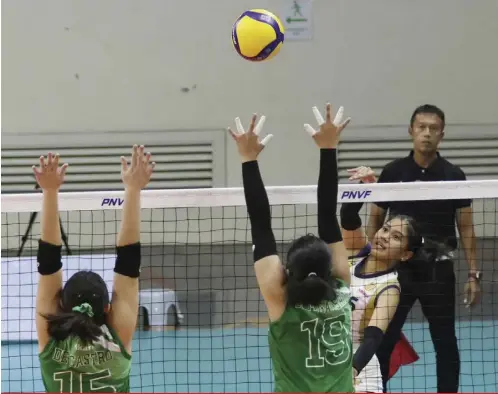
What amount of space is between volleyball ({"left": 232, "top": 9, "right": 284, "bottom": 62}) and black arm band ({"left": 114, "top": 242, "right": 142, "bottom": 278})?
165 centimetres

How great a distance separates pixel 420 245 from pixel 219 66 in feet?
16.2

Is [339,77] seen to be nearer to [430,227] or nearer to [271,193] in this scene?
[430,227]

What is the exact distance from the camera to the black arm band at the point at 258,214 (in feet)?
9.81

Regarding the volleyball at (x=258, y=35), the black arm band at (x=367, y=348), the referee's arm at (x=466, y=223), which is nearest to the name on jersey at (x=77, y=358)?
the black arm band at (x=367, y=348)

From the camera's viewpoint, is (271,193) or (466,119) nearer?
(271,193)

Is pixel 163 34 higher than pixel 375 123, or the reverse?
pixel 163 34

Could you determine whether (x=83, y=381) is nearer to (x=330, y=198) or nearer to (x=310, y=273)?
(x=310, y=273)

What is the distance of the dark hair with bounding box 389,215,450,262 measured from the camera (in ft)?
13.7

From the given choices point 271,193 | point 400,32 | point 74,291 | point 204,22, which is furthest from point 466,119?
point 74,291

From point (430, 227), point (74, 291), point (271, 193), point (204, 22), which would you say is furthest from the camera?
point (204, 22)

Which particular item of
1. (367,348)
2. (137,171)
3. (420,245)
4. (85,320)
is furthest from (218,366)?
(85,320)

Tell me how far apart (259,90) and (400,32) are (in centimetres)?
163

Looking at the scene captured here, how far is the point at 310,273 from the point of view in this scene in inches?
113

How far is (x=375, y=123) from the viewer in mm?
8797
